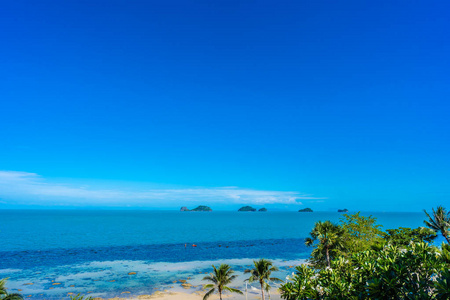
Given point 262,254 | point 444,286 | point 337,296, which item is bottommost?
point 262,254

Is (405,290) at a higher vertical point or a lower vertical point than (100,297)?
higher

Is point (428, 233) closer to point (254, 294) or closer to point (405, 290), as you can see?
point (254, 294)

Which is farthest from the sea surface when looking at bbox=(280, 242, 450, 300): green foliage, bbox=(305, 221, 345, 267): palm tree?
bbox=(280, 242, 450, 300): green foliage

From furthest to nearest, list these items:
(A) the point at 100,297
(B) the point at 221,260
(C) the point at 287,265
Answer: (B) the point at 221,260 → (C) the point at 287,265 → (A) the point at 100,297

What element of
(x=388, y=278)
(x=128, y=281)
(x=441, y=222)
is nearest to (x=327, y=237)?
(x=441, y=222)

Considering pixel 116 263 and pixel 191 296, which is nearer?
pixel 191 296

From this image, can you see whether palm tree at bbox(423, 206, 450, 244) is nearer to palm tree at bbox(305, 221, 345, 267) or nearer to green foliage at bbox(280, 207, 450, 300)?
palm tree at bbox(305, 221, 345, 267)

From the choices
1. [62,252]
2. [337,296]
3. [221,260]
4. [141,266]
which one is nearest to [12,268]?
[62,252]

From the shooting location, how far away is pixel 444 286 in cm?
1470

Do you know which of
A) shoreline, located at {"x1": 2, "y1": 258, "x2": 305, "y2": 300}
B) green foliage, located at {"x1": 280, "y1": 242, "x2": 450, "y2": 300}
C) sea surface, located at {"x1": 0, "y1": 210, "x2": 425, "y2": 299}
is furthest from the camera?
sea surface, located at {"x1": 0, "y1": 210, "x2": 425, "y2": 299}

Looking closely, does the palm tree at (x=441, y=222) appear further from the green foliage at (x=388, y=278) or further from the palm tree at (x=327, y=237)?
the green foliage at (x=388, y=278)

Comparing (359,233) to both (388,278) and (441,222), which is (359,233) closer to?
(441,222)

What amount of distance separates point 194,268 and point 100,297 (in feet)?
98.0

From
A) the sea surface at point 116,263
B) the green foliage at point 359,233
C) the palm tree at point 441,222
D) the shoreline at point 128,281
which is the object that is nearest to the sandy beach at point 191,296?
the shoreline at point 128,281
